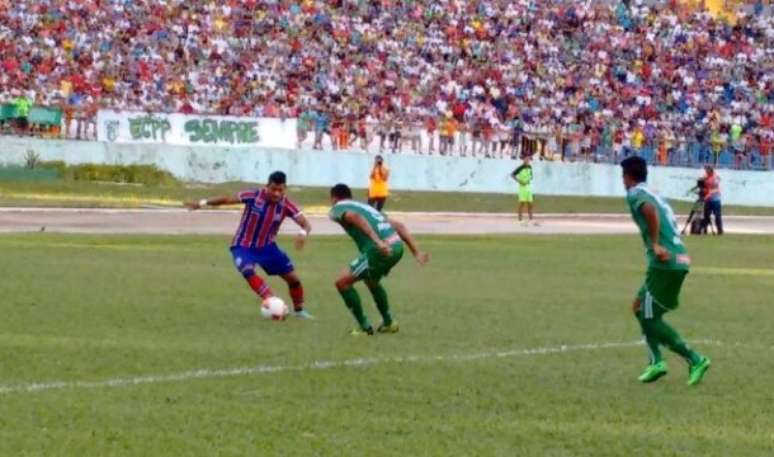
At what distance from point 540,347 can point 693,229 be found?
25.1m

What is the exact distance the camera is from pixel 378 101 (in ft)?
177

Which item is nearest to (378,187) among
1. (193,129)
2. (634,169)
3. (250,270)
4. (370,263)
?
(193,129)

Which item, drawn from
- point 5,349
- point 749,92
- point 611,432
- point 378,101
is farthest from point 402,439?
point 749,92

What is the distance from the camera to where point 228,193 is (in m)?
45.8

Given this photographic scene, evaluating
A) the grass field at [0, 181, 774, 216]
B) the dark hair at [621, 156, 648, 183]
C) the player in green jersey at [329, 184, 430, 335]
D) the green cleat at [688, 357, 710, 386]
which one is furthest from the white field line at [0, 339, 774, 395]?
the grass field at [0, 181, 774, 216]

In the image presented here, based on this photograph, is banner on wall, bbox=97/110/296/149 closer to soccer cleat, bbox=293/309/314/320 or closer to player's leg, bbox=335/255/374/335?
soccer cleat, bbox=293/309/314/320

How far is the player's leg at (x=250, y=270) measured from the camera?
679 inches

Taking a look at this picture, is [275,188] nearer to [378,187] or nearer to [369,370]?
[369,370]

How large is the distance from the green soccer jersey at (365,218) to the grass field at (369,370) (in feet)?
2.86

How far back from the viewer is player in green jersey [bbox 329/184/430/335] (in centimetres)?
1575

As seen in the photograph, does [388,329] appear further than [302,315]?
No

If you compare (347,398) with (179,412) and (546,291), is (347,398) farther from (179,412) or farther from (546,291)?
(546,291)

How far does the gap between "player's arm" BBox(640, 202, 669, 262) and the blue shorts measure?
6.04 m

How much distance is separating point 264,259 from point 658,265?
244 inches
